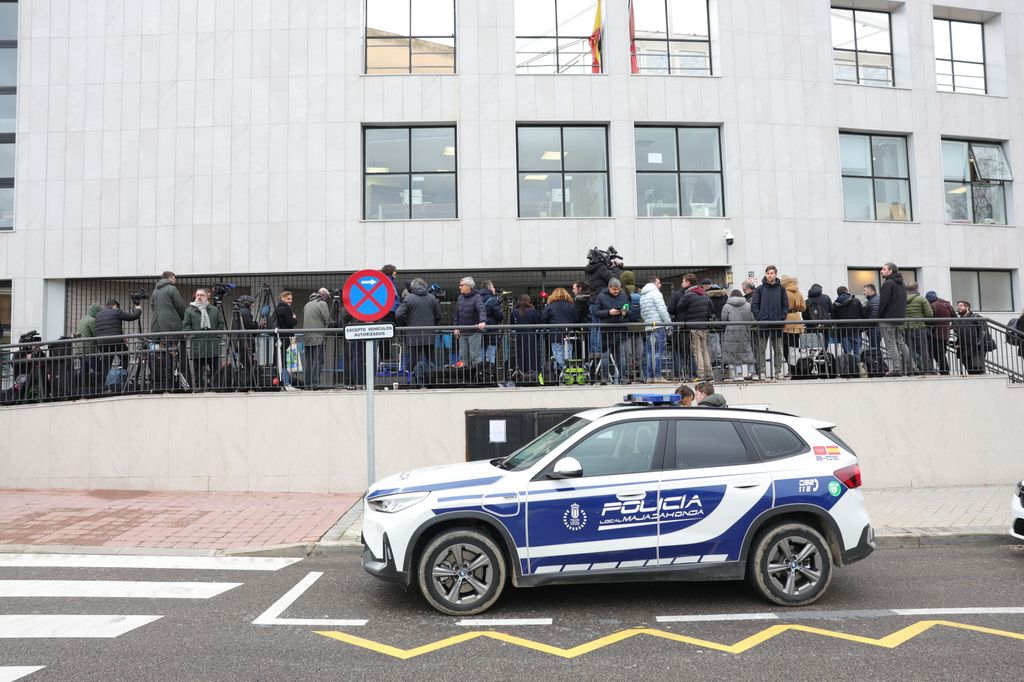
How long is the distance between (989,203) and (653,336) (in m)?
14.5

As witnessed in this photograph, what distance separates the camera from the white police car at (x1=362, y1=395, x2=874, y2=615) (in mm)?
5539

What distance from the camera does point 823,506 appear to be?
18.9 ft

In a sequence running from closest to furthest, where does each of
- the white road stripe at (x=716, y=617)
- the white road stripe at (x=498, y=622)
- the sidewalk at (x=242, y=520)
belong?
the white road stripe at (x=498, y=622) < the white road stripe at (x=716, y=617) < the sidewalk at (x=242, y=520)

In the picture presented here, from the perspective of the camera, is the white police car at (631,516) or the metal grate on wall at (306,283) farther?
the metal grate on wall at (306,283)

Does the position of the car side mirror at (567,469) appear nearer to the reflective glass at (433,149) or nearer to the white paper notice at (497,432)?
the white paper notice at (497,432)

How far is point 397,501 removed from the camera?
5645 mm

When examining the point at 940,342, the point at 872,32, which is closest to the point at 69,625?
the point at 940,342

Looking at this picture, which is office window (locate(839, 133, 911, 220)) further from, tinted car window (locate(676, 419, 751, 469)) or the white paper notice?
tinted car window (locate(676, 419, 751, 469))

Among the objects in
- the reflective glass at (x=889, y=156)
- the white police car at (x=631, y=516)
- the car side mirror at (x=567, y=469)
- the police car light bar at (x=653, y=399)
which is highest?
the reflective glass at (x=889, y=156)

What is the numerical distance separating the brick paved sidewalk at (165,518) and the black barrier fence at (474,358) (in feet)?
5.94

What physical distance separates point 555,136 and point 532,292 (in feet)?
13.3

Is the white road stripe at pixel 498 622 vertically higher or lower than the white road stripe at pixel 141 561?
lower

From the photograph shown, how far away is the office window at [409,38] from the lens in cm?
1836

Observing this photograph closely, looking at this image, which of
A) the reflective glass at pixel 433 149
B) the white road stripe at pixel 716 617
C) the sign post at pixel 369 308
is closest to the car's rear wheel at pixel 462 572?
the white road stripe at pixel 716 617
